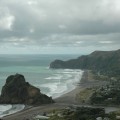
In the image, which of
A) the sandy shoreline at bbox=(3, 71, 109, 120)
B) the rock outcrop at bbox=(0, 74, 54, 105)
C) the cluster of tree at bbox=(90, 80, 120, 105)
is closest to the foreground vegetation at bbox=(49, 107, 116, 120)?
the sandy shoreline at bbox=(3, 71, 109, 120)

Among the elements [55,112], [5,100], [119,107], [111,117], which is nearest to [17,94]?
[5,100]

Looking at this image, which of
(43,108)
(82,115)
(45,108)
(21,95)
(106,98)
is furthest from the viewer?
(21,95)

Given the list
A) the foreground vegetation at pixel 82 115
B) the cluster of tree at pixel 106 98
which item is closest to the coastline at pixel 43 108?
the cluster of tree at pixel 106 98

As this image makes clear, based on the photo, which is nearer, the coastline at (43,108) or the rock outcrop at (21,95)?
the coastline at (43,108)

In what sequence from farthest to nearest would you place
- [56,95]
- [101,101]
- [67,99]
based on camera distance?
[56,95]
[67,99]
[101,101]

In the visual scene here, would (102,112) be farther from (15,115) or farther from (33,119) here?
(15,115)

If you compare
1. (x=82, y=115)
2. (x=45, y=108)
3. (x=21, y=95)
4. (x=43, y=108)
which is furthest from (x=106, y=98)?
(x=82, y=115)

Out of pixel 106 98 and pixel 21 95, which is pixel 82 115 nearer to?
pixel 106 98

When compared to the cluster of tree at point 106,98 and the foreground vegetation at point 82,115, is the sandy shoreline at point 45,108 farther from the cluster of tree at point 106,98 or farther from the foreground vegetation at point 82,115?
the foreground vegetation at point 82,115
